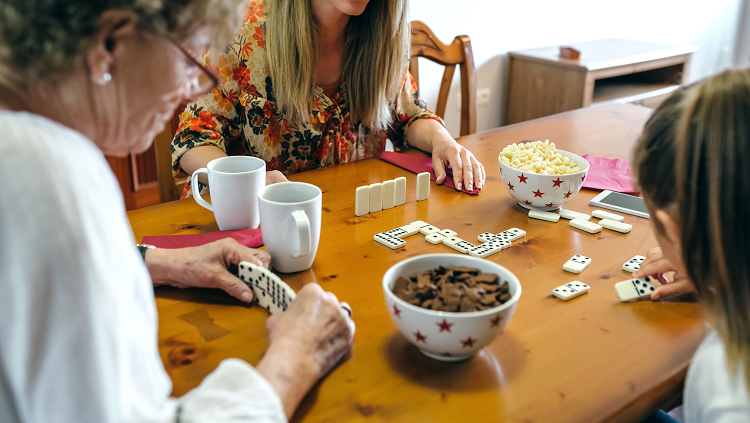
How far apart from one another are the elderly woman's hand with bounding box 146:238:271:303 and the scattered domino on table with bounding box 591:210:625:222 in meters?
0.69

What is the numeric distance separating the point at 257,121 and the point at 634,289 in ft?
3.48

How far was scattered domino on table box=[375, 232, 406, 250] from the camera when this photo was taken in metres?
1.06

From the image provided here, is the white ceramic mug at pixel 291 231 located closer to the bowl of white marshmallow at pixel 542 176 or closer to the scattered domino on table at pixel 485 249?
the scattered domino on table at pixel 485 249

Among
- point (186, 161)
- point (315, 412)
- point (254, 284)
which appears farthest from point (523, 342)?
point (186, 161)

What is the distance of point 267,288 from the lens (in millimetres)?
860

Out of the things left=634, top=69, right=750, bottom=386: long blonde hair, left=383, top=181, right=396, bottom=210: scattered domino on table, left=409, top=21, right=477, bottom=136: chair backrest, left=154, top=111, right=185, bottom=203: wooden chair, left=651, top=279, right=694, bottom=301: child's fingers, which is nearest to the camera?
left=634, top=69, right=750, bottom=386: long blonde hair

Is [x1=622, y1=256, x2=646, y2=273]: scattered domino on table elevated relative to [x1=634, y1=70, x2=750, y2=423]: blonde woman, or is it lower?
lower

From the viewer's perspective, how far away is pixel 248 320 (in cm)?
85

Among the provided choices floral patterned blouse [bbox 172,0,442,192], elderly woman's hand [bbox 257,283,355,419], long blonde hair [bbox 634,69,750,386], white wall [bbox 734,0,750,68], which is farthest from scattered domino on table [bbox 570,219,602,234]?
white wall [bbox 734,0,750,68]

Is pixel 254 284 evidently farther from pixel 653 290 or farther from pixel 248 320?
pixel 653 290

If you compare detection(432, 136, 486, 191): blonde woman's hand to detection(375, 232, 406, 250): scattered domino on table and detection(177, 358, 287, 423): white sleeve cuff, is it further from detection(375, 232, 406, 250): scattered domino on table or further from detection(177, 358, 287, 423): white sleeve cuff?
detection(177, 358, 287, 423): white sleeve cuff

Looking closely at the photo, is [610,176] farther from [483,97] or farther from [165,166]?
[483,97]

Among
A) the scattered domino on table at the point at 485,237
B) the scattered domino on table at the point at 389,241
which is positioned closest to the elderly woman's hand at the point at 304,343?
the scattered domino on table at the point at 389,241

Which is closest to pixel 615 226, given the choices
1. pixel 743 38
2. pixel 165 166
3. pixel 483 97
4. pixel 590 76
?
pixel 165 166
